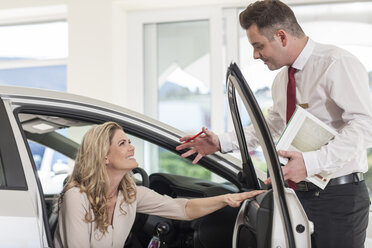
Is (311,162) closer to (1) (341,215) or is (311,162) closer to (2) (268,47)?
(1) (341,215)

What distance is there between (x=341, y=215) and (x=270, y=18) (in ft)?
2.56

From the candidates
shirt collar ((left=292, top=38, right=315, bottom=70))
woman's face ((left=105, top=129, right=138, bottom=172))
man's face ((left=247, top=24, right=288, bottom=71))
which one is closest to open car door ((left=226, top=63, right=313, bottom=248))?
man's face ((left=247, top=24, right=288, bottom=71))

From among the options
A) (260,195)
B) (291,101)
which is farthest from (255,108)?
(291,101)

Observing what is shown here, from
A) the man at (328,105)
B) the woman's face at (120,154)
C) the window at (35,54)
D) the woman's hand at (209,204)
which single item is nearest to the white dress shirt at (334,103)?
the man at (328,105)

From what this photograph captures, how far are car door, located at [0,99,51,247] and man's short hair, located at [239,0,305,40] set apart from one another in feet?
3.14

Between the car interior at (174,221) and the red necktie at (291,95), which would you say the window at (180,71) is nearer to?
the car interior at (174,221)

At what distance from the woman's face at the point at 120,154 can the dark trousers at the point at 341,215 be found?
2.41ft

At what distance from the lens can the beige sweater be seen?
6.56 feet

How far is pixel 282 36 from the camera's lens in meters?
2.04

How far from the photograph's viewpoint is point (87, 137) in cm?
214

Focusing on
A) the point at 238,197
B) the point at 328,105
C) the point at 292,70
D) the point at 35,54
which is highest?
the point at 35,54

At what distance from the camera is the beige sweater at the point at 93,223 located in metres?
2.00

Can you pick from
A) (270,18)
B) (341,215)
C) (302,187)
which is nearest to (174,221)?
(302,187)

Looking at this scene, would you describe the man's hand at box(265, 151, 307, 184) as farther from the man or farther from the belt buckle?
the belt buckle
